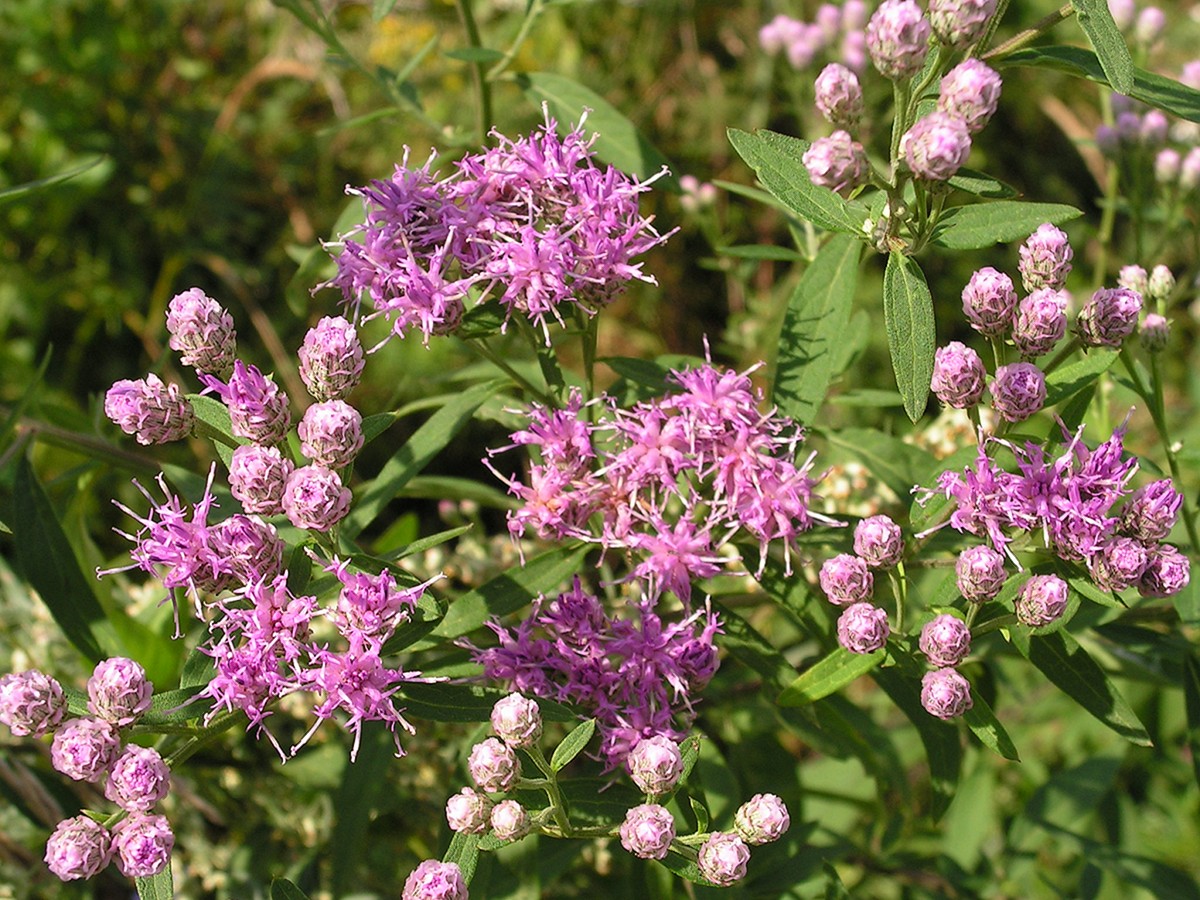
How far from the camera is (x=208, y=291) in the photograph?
190 inches

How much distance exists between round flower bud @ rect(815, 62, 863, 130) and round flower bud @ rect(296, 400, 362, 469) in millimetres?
851

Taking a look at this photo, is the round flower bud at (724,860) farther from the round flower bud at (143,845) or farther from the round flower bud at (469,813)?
the round flower bud at (143,845)

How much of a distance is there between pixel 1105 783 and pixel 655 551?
5.79 ft

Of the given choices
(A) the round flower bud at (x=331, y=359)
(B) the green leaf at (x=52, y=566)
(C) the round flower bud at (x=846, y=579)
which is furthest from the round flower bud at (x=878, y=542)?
(B) the green leaf at (x=52, y=566)

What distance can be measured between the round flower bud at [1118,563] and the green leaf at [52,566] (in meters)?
1.80

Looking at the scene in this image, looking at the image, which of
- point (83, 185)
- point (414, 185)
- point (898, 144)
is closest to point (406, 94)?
point (414, 185)

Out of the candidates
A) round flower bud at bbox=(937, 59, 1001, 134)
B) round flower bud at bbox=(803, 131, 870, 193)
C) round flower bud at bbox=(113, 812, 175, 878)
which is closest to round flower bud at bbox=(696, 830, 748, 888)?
round flower bud at bbox=(113, 812, 175, 878)

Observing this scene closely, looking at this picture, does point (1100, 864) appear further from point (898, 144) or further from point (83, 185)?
point (83, 185)

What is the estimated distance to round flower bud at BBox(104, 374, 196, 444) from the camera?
1.77 meters

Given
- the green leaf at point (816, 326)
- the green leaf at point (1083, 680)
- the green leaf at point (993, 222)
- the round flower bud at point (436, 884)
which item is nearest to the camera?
the round flower bud at point (436, 884)

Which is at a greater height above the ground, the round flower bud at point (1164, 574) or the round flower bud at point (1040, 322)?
the round flower bud at point (1040, 322)

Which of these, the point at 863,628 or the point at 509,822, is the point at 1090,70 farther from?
the point at 509,822

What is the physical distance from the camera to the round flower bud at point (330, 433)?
1.72m

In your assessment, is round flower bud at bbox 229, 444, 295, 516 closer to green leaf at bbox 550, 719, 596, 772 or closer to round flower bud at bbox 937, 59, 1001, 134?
green leaf at bbox 550, 719, 596, 772
